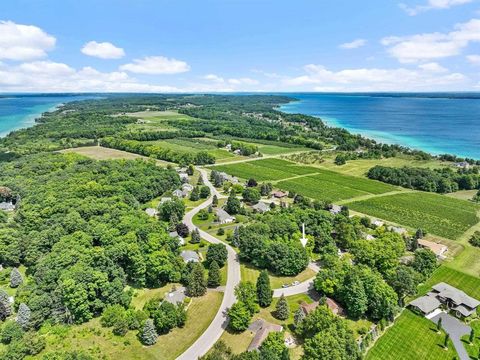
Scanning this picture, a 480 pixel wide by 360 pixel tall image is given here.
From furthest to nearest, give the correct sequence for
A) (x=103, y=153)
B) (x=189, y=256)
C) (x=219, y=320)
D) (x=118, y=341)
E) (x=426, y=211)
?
(x=103, y=153) < (x=426, y=211) < (x=189, y=256) < (x=219, y=320) < (x=118, y=341)

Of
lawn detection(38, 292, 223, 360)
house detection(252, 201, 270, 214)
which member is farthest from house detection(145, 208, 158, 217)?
lawn detection(38, 292, 223, 360)

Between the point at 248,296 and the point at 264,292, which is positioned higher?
the point at 248,296

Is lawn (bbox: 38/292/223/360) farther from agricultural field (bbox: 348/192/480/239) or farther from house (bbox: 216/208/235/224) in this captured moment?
agricultural field (bbox: 348/192/480/239)

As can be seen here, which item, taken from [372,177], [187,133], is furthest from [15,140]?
[372,177]

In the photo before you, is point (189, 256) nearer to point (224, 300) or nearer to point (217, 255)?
point (217, 255)

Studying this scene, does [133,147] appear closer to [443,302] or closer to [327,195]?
[327,195]

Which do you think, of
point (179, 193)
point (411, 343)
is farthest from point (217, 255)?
point (179, 193)
